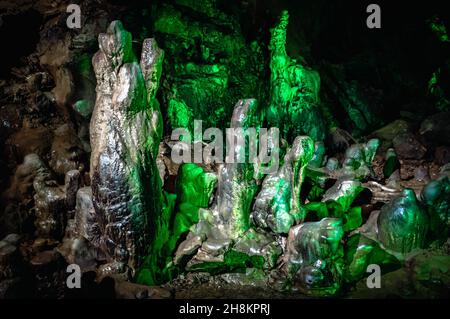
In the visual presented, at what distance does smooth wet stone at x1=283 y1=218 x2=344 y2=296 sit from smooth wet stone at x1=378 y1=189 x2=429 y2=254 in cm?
110

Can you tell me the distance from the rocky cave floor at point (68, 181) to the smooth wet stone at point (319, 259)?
211 millimetres

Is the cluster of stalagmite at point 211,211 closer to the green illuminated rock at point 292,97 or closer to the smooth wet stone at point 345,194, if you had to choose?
the smooth wet stone at point 345,194

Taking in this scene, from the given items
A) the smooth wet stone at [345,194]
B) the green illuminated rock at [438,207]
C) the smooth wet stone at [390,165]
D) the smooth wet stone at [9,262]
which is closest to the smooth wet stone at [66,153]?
the smooth wet stone at [9,262]

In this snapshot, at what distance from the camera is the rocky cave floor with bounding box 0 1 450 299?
5.13m

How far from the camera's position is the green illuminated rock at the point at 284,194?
19.4ft

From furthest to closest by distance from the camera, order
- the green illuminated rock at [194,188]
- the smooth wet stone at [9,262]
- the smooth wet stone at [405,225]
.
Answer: the green illuminated rock at [194,188], the smooth wet stone at [405,225], the smooth wet stone at [9,262]

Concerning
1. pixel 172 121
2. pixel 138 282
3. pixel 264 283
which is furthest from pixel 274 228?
pixel 172 121

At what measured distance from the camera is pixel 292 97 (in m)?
10.7

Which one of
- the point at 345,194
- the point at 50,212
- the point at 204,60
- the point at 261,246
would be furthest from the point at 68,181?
the point at 204,60

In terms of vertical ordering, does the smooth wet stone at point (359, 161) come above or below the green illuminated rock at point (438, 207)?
above

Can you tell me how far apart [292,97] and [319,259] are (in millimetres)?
6240

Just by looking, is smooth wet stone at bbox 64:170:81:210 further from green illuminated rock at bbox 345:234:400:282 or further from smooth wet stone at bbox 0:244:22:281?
green illuminated rock at bbox 345:234:400:282

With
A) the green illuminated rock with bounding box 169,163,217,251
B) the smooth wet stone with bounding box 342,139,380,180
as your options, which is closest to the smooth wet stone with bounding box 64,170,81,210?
the green illuminated rock with bounding box 169,163,217,251

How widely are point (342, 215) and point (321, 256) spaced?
1688 mm
